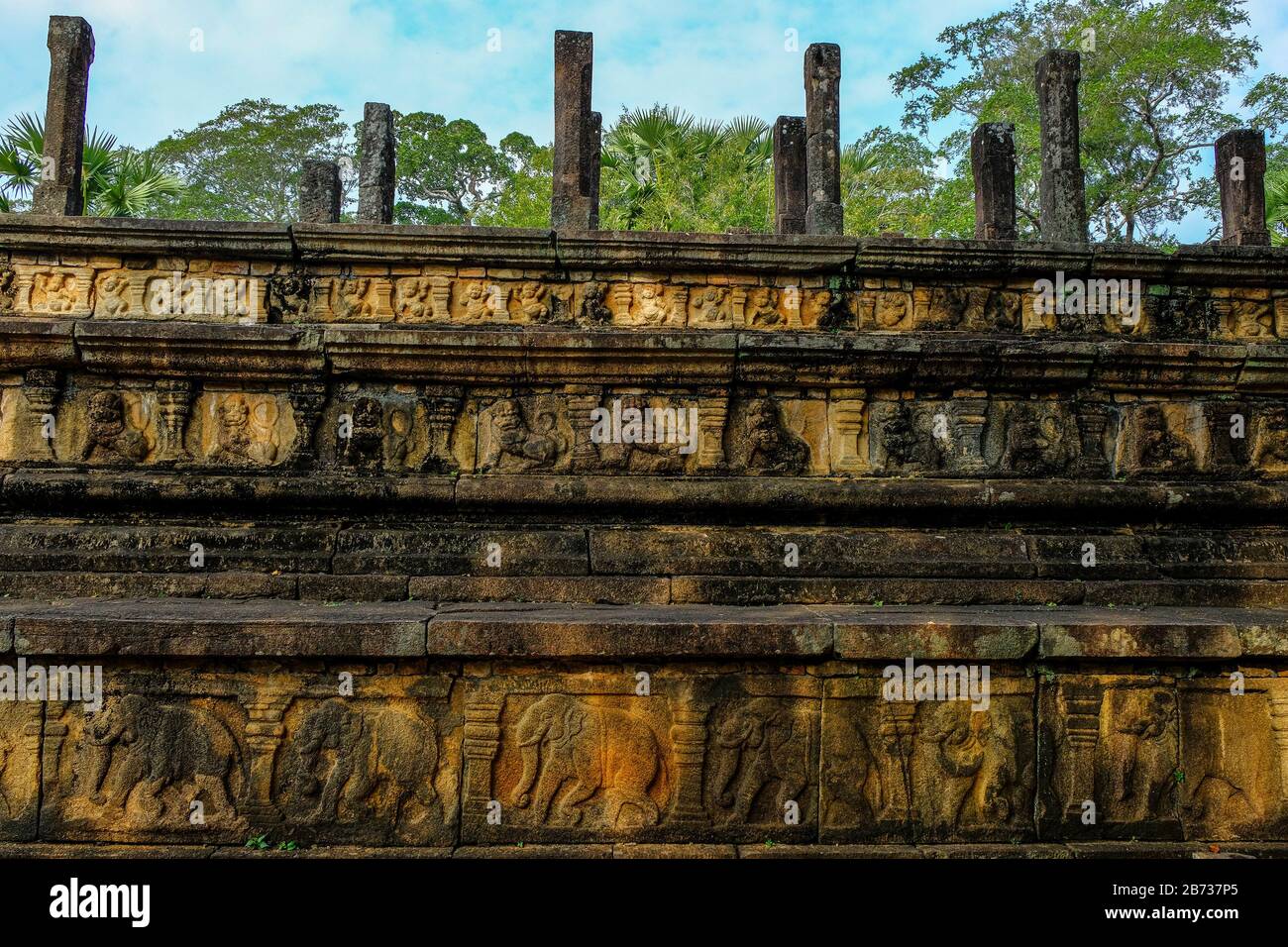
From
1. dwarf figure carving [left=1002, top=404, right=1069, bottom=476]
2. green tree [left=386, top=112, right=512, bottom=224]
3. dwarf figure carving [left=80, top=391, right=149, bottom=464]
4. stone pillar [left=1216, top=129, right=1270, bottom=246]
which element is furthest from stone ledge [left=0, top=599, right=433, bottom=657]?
green tree [left=386, top=112, right=512, bottom=224]

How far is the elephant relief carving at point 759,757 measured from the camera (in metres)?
4.21

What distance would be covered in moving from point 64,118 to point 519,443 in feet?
11.4

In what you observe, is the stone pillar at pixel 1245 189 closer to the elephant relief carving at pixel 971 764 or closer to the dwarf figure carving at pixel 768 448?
the dwarf figure carving at pixel 768 448

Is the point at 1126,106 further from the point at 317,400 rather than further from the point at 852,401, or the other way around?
the point at 317,400

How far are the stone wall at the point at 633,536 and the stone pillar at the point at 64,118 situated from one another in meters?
0.36

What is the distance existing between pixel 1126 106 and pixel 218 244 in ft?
60.9

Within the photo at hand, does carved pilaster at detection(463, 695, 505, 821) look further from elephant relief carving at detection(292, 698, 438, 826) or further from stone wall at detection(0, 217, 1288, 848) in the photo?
elephant relief carving at detection(292, 698, 438, 826)

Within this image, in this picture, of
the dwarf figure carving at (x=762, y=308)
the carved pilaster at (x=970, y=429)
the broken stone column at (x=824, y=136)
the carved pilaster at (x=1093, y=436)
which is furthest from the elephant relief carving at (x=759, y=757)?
the broken stone column at (x=824, y=136)

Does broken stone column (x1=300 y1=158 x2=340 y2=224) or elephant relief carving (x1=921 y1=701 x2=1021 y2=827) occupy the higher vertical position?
broken stone column (x1=300 y1=158 x2=340 y2=224)

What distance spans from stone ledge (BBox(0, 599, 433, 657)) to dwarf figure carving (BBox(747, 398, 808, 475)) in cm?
214

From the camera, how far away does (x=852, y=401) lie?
518 cm

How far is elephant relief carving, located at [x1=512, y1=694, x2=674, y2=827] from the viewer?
165 inches

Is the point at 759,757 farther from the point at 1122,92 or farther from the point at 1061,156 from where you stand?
the point at 1122,92

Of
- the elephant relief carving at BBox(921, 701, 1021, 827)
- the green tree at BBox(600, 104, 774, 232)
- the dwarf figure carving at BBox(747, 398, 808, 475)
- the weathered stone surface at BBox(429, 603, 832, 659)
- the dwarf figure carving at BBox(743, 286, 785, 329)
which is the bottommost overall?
the elephant relief carving at BBox(921, 701, 1021, 827)
